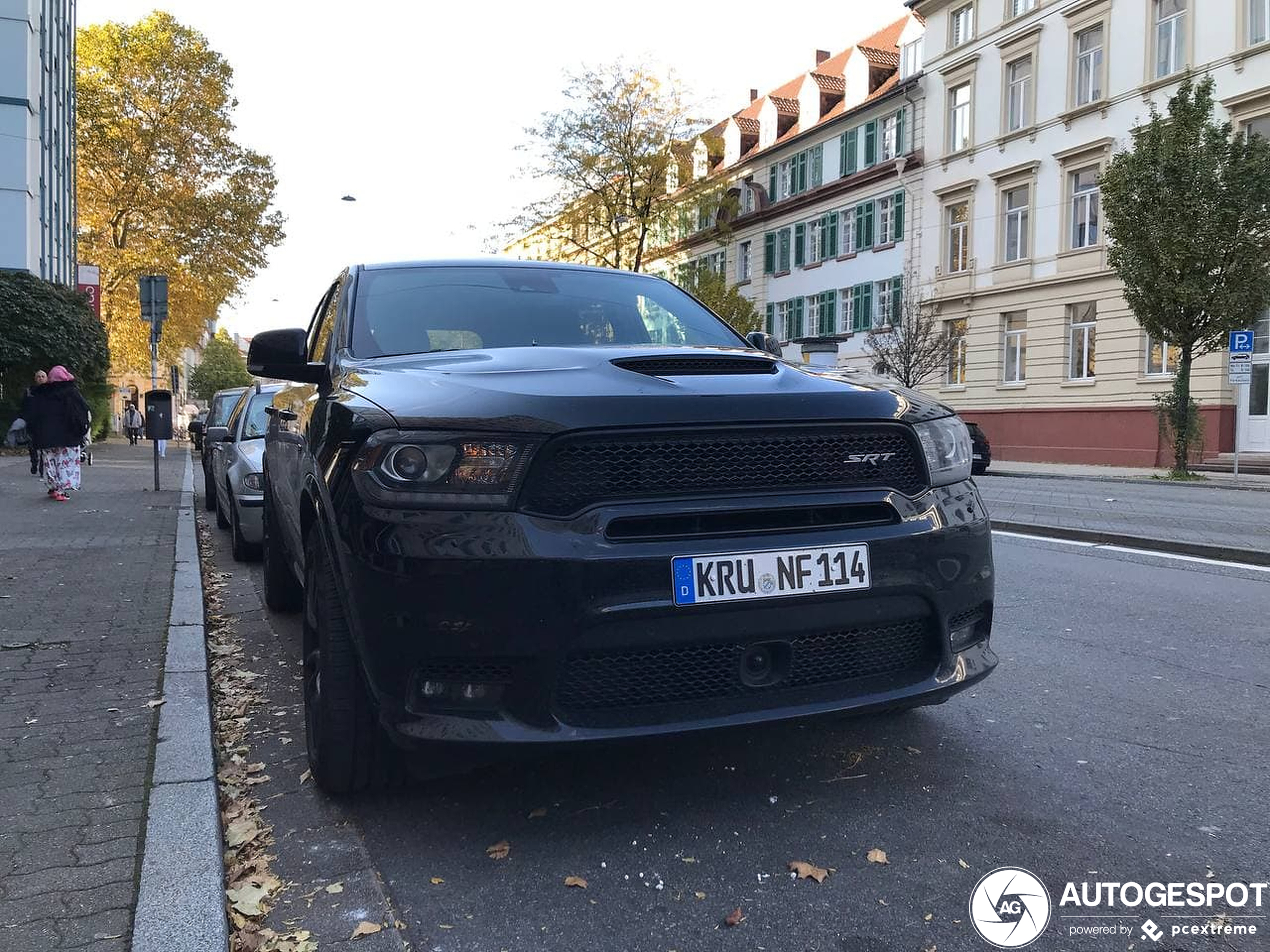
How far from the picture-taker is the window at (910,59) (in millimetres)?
36250

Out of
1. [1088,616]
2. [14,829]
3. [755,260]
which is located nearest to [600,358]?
[14,829]

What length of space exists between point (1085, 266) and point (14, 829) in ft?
97.5

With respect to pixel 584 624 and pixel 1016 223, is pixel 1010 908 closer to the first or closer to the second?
pixel 584 624

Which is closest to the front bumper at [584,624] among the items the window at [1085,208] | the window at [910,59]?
the window at [1085,208]

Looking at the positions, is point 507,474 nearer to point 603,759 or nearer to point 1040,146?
point 603,759

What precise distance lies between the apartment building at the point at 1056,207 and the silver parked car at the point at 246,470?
19756mm

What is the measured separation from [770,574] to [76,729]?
107 inches

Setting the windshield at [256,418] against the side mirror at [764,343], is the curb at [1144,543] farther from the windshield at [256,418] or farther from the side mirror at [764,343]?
the windshield at [256,418]

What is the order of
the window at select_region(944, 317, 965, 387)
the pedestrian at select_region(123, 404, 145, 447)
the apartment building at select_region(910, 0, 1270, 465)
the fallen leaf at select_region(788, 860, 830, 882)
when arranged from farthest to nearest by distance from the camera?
the pedestrian at select_region(123, 404, 145, 447) < the window at select_region(944, 317, 965, 387) < the apartment building at select_region(910, 0, 1270, 465) < the fallen leaf at select_region(788, 860, 830, 882)

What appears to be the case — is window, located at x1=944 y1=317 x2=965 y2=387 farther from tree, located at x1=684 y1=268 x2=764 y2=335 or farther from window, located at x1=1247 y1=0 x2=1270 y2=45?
window, located at x1=1247 y1=0 x2=1270 y2=45

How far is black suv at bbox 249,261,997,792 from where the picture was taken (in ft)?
8.71

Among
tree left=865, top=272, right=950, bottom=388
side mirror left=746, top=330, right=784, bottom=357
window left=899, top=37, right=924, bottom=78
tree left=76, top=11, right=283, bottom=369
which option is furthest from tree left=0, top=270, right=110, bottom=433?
side mirror left=746, top=330, right=784, bottom=357

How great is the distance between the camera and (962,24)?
1323 inches

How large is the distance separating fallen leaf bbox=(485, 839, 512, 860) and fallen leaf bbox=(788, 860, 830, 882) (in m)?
0.75
